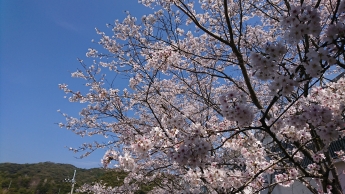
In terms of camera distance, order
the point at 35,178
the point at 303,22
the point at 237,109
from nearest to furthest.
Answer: the point at 303,22, the point at 237,109, the point at 35,178

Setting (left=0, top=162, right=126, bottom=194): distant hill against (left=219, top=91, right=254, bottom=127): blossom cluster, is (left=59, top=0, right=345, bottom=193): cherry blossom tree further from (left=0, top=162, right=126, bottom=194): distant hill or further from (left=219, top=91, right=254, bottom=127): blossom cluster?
(left=0, top=162, right=126, bottom=194): distant hill

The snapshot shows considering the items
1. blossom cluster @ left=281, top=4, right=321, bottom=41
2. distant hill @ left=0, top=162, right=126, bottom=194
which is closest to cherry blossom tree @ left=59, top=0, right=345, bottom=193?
blossom cluster @ left=281, top=4, right=321, bottom=41

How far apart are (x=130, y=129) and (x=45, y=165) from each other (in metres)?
64.3

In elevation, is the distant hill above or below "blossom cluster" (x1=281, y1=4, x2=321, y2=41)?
above

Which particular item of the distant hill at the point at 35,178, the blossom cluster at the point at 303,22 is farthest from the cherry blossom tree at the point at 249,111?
the distant hill at the point at 35,178

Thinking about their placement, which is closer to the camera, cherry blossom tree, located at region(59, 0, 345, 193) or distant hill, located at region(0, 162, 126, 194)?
cherry blossom tree, located at region(59, 0, 345, 193)

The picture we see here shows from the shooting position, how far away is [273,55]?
1.92 m

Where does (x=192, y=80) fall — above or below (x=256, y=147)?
above

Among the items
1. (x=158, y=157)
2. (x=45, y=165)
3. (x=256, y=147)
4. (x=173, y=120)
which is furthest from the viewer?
(x=45, y=165)

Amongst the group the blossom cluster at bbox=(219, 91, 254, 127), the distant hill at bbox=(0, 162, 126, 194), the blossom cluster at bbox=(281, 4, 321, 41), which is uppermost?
the distant hill at bbox=(0, 162, 126, 194)

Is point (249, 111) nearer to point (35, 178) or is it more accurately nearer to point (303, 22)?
point (303, 22)

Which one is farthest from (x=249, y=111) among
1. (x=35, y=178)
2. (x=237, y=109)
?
(x=35, y=178)

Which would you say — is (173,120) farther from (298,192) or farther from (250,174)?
(298,192)

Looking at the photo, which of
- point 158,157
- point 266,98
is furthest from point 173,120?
point 266,98
